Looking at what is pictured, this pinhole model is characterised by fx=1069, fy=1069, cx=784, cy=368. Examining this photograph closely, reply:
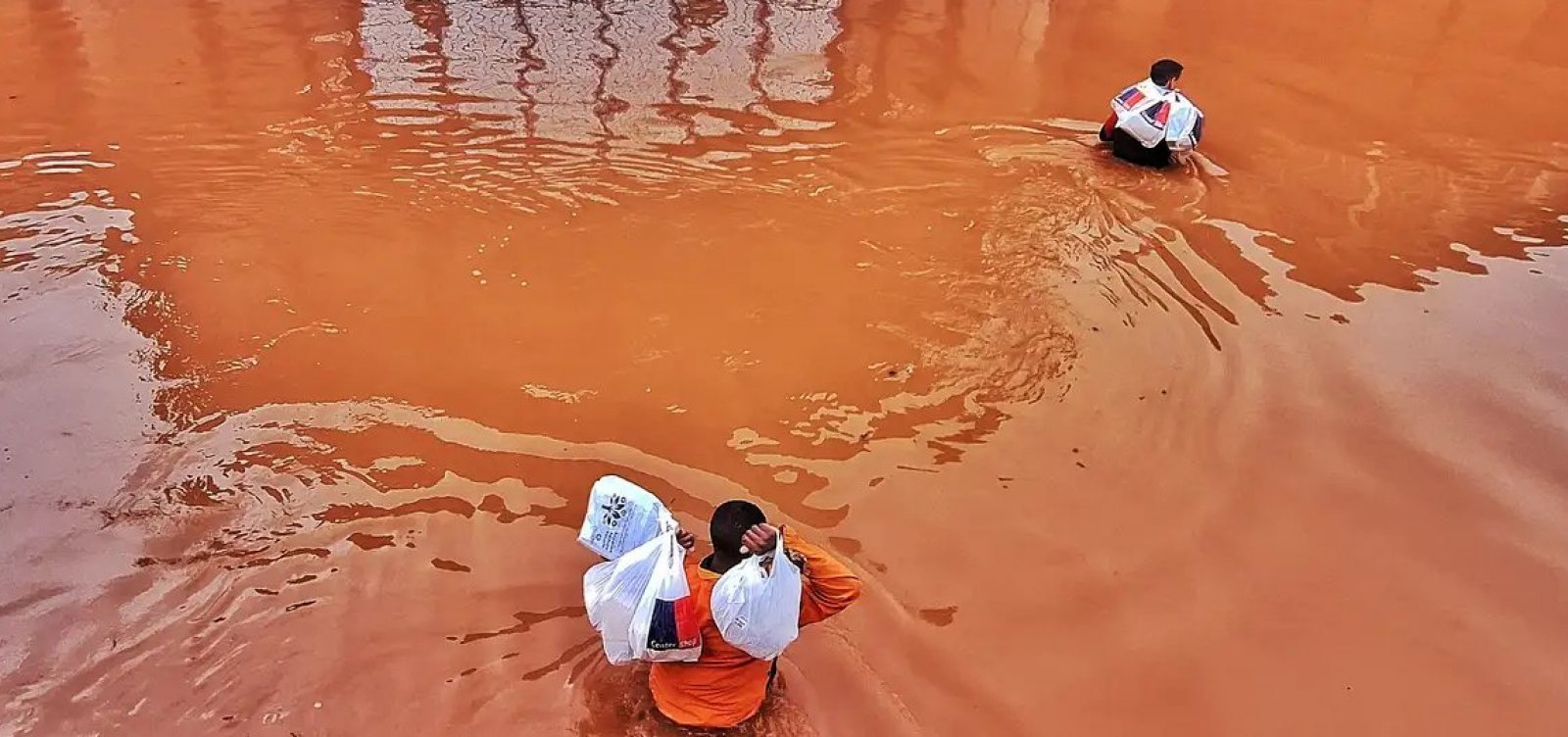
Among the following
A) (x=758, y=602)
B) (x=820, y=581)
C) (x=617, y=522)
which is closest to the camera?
(x=758, y=602)

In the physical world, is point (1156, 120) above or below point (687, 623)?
above

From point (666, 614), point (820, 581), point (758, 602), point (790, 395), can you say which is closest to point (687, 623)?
point (666, 614)

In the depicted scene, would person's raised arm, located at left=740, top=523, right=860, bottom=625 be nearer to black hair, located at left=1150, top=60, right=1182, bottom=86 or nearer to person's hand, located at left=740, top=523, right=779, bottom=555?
person's hand, located at left=740, top=523, right=779, bottom=555

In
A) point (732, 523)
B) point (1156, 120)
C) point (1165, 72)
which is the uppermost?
point (1165, 72)

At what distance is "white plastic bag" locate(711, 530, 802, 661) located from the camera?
232 centimetres

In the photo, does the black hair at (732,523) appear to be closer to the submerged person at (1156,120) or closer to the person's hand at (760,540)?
the person's hand at (760,540)

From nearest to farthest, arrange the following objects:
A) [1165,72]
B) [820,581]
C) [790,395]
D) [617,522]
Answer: [820,581], [617,522], [790,395], [1165,72]

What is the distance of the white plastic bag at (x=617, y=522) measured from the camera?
260 cm

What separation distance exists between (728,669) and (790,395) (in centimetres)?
164

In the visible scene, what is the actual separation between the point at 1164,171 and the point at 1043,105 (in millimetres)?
1272

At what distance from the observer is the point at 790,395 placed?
4035 mm

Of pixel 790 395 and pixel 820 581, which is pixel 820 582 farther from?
pixel 790 395

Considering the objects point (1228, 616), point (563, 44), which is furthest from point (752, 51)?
point (1228, 616)

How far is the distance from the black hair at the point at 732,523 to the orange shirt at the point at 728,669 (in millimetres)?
83
